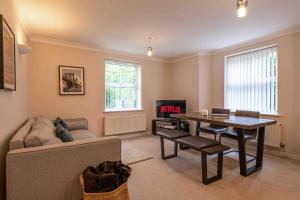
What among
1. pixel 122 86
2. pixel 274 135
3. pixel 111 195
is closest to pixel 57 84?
pixel 122 86

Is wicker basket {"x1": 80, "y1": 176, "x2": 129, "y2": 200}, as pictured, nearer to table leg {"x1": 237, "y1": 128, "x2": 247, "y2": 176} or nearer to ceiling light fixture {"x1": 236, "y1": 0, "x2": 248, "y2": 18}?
table leg {"x1": 237, "y1": 128, "x2": 247, "y2": 176}

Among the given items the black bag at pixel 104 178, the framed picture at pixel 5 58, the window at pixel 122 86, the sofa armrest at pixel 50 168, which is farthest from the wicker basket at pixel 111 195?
the window at pixel 122 86

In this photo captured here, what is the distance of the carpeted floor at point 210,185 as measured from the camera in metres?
1.99

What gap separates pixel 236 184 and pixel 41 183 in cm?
230

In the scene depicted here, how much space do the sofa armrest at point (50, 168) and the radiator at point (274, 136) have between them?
328cm

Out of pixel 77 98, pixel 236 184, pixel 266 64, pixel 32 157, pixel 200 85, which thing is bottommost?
pixel 236 184

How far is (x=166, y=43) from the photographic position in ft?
12.8

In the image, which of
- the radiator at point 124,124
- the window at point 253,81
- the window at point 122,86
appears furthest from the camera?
the window at point 122,86

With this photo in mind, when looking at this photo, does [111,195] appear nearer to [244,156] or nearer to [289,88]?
[244,156]

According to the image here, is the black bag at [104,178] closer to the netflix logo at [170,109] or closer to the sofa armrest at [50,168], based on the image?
the sofa armrest at [50,168]

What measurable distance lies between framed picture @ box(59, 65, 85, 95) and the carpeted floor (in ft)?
7.42

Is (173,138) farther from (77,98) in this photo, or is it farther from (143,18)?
(77,98)

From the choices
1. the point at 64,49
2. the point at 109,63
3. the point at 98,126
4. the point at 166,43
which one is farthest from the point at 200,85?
the point at 64,49

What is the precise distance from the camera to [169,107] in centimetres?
497
